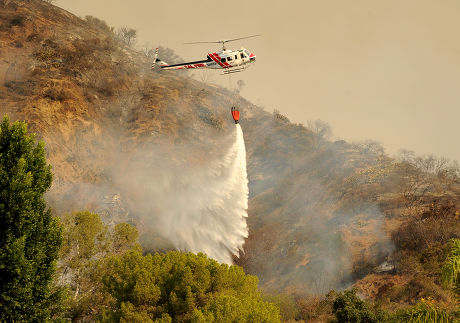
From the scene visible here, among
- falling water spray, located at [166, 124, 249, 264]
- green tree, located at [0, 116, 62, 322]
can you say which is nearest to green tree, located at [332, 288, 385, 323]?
falling water spray, located at [166, 124, 249, 264]

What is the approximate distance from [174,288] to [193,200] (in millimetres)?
33337

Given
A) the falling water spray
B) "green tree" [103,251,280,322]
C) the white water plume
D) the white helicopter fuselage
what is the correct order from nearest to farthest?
"green tree" [103,251,280,322] < the white helicopter fuselage < the falling water spray < the white water plume

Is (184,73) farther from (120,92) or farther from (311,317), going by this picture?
(311,317)

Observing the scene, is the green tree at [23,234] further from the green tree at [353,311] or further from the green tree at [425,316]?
the green tree at [353,311]

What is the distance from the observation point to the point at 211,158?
6862 centimetres

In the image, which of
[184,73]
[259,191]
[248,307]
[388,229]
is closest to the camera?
[248,307]

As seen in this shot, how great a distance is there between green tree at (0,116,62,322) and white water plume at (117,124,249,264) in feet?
94.0

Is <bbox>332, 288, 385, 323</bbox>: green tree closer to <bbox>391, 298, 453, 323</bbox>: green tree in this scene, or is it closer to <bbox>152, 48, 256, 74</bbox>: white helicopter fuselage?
<bbox>391, 298, 453, 323</bbox>: green tree

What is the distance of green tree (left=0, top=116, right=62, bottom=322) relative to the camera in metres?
16.0

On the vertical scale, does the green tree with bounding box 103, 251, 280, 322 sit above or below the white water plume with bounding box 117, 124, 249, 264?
below

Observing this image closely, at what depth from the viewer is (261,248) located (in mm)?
51344

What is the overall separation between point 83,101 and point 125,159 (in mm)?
11978

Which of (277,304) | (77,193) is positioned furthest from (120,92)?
(277,304)

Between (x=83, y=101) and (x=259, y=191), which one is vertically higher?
(x=83, y=101)
